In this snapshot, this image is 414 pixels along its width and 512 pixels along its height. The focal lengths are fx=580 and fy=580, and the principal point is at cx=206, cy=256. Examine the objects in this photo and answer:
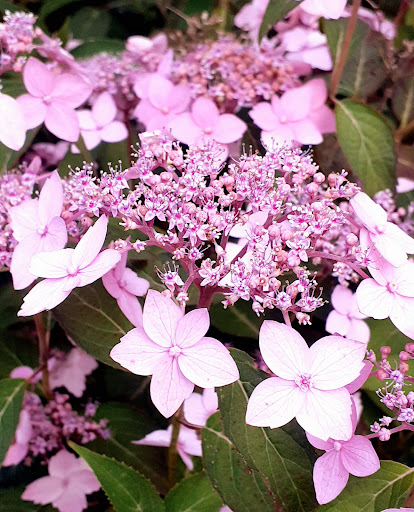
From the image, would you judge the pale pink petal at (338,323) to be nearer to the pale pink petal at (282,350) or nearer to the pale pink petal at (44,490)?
the pale pink petal at (282,350)

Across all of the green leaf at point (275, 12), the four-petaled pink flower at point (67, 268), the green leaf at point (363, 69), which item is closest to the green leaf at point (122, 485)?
the four-petaled pink flower at point (67, 268)

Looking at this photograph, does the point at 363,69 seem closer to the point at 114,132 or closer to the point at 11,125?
the point at 114,132

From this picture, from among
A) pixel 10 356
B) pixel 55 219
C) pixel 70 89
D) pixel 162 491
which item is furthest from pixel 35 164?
pixel 162 491

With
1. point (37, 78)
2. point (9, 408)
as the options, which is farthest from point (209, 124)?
point (9, 408)

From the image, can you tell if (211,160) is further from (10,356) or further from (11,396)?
(10,356)

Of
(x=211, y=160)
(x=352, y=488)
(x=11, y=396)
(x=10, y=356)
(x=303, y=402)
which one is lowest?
(x=10, y=356)
